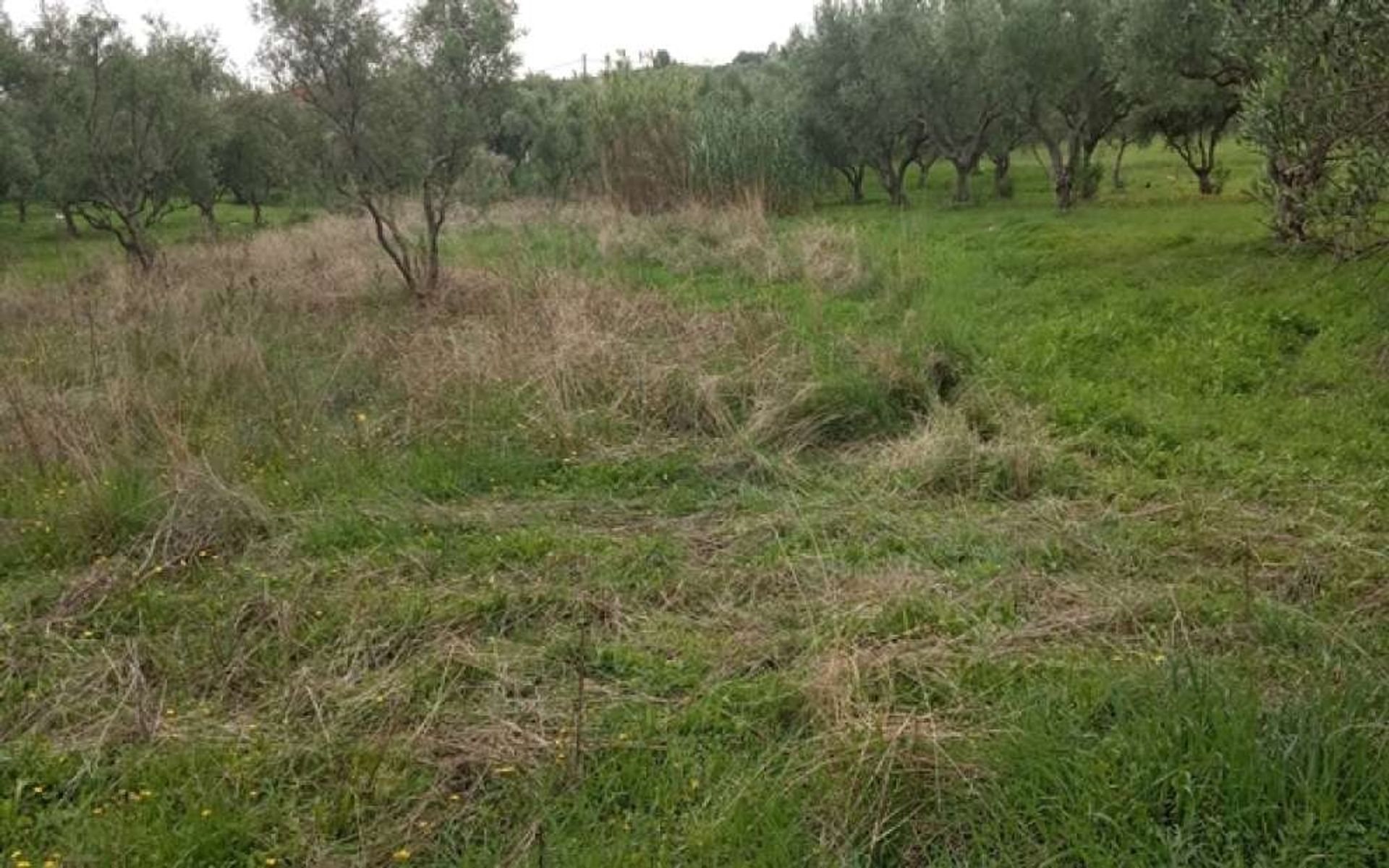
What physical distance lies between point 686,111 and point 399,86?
12329mm

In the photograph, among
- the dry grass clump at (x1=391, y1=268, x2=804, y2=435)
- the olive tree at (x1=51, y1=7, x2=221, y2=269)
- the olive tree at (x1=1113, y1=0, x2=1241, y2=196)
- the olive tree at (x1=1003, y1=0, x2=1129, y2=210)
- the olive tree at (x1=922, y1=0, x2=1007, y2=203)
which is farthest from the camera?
the olive tree at (x1=922, y1=0, x2=1007, y2=203)

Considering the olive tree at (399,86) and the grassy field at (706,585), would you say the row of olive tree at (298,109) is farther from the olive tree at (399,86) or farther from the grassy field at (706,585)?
the grassy field at (706,585)

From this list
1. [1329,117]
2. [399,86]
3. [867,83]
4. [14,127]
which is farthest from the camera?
[867,83]

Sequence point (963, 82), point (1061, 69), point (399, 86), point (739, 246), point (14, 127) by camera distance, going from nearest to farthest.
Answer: point (399, 86) → point (739, 246) → point (14, 127) → point (1061, 69) → point (963, 82)

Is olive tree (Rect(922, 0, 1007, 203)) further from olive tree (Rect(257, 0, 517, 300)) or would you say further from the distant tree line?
olive tree (Rect(257, 0, 517, 300))

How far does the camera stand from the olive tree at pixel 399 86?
12.6 meters

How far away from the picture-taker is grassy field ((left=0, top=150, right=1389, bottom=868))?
3357mm

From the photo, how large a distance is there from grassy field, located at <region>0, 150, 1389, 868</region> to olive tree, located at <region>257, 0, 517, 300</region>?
3.17 m

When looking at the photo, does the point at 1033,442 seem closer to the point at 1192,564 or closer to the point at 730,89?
the point at 1192,564

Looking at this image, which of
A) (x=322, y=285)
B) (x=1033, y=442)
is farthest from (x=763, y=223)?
(x=1033, y=442)

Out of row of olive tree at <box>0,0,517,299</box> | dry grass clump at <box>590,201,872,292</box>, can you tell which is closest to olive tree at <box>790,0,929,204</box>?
dry grass clump at <box>590,201,872,292</box>

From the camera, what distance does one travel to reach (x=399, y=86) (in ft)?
43.1

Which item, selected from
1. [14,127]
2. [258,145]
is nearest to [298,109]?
[14,127]

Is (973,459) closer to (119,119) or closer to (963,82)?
(119,119)
